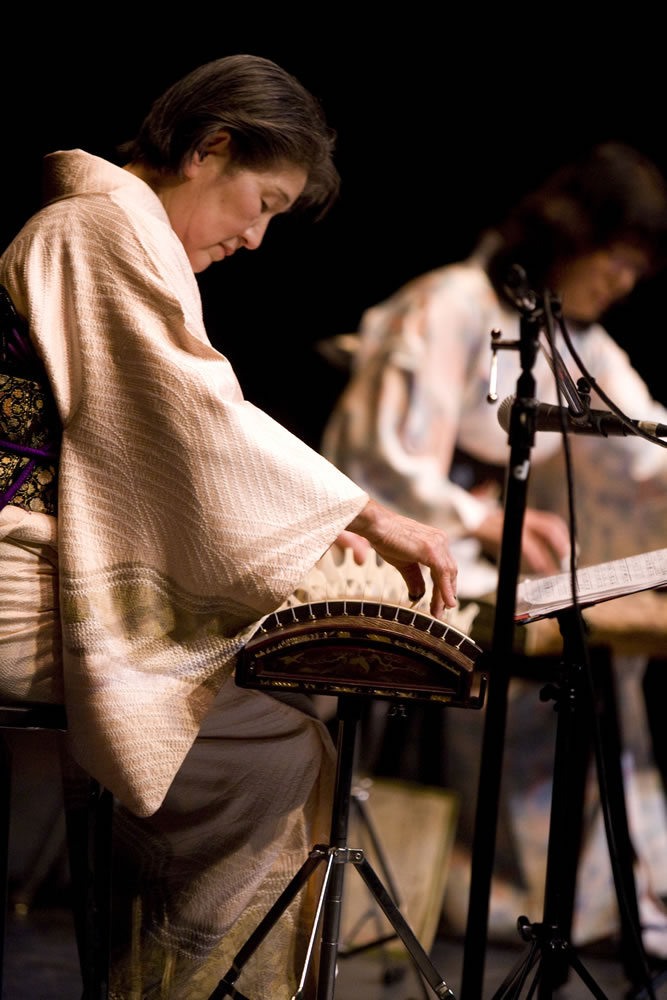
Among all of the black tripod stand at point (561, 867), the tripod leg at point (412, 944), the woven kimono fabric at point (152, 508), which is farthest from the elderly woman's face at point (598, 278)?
the tripod leg at point (412, 944)

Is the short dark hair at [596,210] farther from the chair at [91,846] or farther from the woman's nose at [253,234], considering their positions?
the chair at [91,846]

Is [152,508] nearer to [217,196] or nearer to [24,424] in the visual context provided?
[24,424]

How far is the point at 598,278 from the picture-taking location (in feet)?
10.9

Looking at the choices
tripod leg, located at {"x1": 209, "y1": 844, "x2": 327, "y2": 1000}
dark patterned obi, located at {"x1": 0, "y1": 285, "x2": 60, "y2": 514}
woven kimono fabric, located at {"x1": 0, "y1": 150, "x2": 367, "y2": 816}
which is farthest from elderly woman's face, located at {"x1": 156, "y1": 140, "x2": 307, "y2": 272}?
tripod leg, located at {"x1": 209, "y1": 844, "x2": 327, "y2": 1000}

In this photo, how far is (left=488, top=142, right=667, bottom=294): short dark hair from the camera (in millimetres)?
3262

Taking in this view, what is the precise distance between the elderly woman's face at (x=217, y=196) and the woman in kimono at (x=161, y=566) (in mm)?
114

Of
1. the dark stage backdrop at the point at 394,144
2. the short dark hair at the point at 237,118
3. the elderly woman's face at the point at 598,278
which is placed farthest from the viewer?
the elderly woman's face at the point at 598,278

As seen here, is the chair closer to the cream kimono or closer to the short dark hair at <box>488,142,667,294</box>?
the cream kimono

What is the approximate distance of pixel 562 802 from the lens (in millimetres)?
1527

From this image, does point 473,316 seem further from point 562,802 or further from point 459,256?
point 562,802

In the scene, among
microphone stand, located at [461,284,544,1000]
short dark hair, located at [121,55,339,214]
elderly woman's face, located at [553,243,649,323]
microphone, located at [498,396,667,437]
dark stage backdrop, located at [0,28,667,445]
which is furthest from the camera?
elderly woman's face, located at [553,243,649,323]

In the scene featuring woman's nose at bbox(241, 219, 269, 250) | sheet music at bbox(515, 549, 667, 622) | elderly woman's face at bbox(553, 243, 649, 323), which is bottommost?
sheet music at bbox(515, 549, 667, 622)

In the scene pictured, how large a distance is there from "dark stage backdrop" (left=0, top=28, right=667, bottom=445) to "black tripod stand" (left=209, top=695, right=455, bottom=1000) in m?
2.10

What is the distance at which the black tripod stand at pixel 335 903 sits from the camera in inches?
53.2
